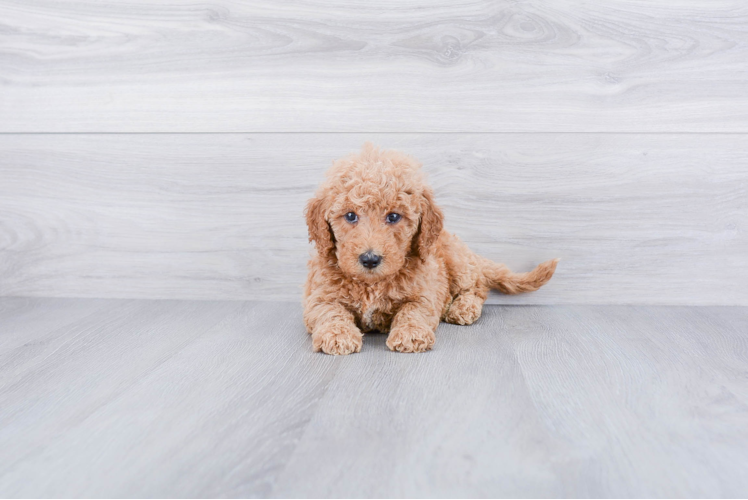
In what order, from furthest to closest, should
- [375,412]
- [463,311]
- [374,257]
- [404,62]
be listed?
[404,62], [463,311], [374,257], [375,412]

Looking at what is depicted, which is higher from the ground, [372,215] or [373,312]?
[372,215]

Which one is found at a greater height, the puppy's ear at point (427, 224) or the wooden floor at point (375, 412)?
the puppy's ear at point (427, 224)

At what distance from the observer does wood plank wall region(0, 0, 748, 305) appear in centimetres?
200

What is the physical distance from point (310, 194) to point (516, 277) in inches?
32.4

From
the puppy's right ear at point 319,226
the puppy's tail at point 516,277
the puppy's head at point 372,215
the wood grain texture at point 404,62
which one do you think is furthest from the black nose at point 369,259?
the wood grain texture at point 404,62

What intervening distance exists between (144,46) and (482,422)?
1830 millimetres

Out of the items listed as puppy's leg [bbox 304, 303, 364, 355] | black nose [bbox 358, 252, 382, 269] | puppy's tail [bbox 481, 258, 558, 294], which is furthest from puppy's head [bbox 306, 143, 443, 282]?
puppy's tail [bbox 481, 258, 558, 294]

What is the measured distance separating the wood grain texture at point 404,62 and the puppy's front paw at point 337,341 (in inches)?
33.5

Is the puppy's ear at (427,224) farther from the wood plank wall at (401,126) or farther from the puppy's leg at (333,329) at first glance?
the wood plank wall at (401,126)

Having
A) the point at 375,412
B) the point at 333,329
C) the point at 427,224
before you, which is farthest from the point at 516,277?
the point at 375,412

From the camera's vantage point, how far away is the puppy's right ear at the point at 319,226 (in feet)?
5.19

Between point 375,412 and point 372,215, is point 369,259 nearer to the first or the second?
point 372,215

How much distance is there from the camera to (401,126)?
2.04m

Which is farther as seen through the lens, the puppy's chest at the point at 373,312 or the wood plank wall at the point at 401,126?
the wood plank wall at the point at 401,126
